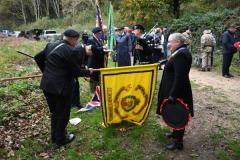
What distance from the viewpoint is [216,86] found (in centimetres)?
1199

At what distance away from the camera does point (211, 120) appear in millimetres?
7988

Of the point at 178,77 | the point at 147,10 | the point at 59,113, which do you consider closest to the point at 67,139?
the point at 59,113

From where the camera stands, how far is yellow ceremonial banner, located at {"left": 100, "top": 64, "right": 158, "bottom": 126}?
21.9ft

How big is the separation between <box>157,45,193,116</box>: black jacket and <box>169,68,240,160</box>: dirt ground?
0.91m

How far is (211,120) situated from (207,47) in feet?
26.7

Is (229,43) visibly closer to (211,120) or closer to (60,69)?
(211,120)

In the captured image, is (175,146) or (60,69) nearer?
(60,69)

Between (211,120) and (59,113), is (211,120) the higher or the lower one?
the lower one

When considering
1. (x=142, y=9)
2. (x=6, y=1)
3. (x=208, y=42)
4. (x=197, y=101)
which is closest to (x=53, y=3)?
(x=6, y=1)

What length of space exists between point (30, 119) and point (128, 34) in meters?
4.33

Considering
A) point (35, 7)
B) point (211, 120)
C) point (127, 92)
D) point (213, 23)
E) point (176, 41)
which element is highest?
point (35, 7)

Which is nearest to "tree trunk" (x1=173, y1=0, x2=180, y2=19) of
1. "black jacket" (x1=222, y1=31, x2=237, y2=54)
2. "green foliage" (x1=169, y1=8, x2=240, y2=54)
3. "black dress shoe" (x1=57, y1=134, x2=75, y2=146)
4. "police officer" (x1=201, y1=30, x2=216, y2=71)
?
"green foliage" (x1=169, y1=8, x2=240, y2=54)

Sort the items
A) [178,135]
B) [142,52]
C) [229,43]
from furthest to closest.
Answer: [229,43], [142,52], [178,135]

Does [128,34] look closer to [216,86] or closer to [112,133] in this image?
[216,86]
